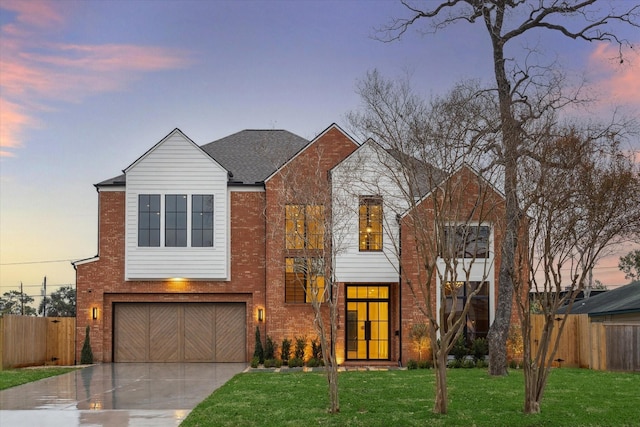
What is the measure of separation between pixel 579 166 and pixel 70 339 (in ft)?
65.3

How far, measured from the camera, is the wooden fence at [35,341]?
2372 cm

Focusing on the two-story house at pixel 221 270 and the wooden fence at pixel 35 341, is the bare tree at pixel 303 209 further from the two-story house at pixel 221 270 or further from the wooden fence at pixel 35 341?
the wooden fence at pixel 35 341

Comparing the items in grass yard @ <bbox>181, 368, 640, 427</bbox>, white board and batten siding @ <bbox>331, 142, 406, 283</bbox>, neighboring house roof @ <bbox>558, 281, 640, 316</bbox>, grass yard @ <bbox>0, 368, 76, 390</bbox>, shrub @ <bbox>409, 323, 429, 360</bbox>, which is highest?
white board and batten siding @ <bbox>331, 142, 406, 283</bbox>

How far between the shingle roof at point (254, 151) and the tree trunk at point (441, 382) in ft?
47.0

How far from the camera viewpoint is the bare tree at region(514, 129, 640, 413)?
13.0 metres

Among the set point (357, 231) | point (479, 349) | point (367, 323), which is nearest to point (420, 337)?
point (479, 349)

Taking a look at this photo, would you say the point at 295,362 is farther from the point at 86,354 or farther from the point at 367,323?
the point at 86,354

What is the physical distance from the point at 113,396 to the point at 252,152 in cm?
1461

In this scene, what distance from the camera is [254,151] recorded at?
97.6 feet

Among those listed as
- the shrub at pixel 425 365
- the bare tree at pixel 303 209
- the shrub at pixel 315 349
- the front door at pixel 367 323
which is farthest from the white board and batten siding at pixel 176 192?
the shrub at pixel 425 365

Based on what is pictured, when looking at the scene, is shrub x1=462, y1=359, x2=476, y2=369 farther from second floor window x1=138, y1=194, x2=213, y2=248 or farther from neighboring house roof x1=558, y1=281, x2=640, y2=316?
second floor window x1=138, y1=194, x2=213, y2=248

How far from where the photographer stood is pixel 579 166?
13305 millimetres

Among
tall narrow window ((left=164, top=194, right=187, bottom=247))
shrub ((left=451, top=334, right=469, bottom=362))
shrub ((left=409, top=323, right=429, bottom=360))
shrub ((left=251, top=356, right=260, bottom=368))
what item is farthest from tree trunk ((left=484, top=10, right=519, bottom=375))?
tall narrow window ((left=164, top=194, right=187, bottom=247))

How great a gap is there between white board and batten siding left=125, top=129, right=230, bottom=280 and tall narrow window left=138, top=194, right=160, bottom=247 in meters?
0.14
